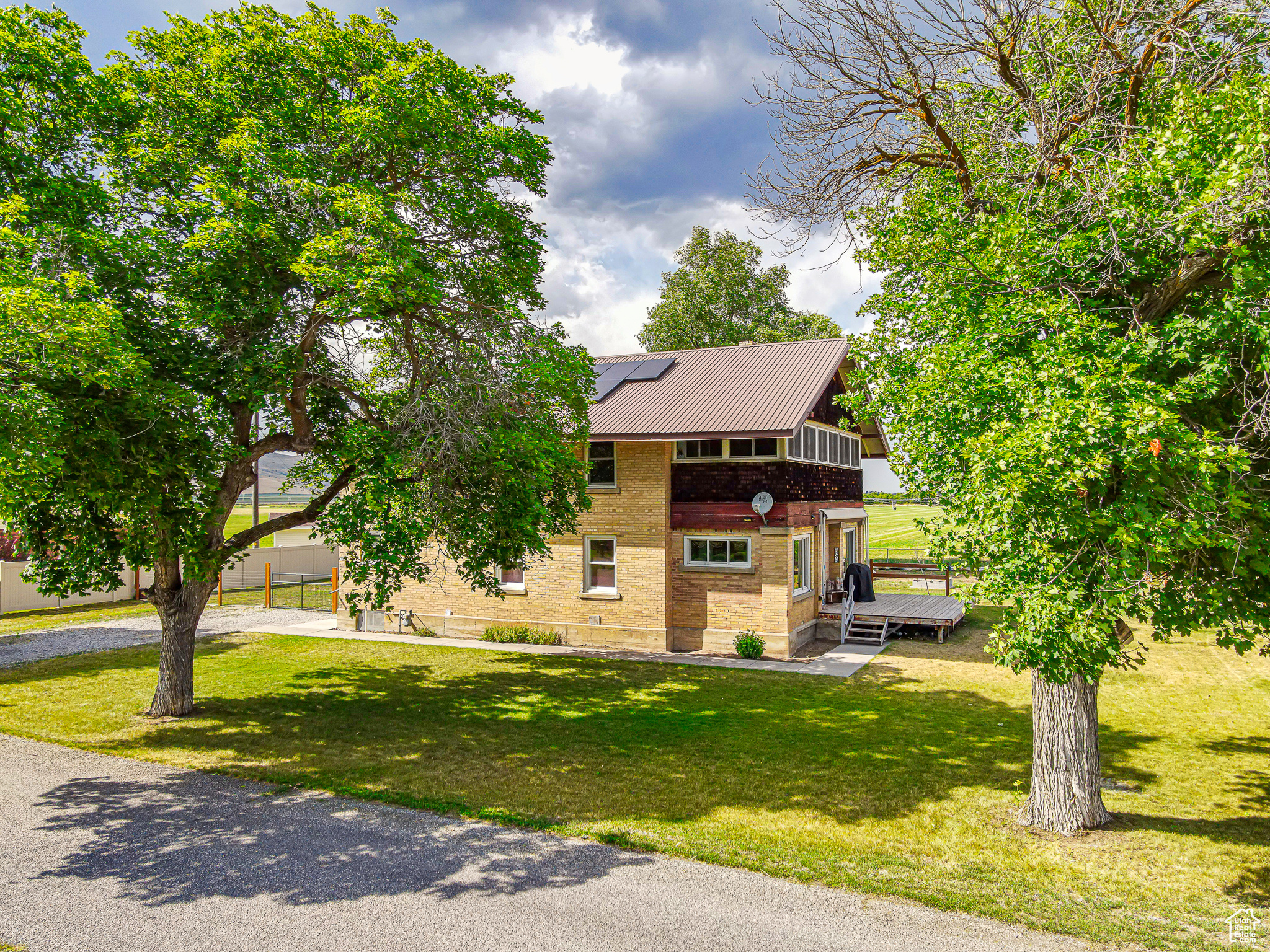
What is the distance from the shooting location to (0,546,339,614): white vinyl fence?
2420 centimetres

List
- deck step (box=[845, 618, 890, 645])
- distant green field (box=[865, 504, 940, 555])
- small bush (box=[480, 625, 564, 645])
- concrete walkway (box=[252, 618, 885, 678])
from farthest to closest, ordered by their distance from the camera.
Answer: distant green field (box=[865, 504, 940, 555]) → small bush (box=[480, 625, 564, 645]) → deck step (box=[845, 618, 890, 645]) → concrete walkway (box=[252, 618, 885, 678])

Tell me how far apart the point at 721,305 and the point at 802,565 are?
77.6 ft

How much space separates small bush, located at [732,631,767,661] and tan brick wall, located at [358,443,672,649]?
1996mm

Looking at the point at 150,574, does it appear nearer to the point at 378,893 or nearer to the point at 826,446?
the point at 826,446

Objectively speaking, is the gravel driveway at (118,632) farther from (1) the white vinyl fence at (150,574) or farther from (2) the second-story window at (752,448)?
(2) the second-story window at (752,448)

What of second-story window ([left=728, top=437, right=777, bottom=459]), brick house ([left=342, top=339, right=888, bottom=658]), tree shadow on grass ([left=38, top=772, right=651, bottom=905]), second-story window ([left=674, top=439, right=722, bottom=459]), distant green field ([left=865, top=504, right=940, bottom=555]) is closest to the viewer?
tree shadow on grass ([left=38, top=772, right=651, bottom=905])

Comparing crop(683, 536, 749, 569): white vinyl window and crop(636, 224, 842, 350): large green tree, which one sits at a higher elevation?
crop(636, 224, 842, 350): large green tree

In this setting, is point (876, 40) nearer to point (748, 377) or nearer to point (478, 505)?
point (478, 505)

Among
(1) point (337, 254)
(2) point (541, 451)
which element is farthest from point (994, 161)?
(1) point (337, 254)

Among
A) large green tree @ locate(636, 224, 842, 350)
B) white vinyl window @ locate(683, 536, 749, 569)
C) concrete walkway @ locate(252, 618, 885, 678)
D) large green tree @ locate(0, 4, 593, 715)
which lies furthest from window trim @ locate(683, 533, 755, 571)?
large green tree @ locate(636, 224, 842, 350)

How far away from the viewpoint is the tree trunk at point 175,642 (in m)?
12.5

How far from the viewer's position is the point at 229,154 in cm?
1016

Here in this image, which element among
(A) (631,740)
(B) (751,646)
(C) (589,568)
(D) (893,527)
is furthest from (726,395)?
(D) (893,527)

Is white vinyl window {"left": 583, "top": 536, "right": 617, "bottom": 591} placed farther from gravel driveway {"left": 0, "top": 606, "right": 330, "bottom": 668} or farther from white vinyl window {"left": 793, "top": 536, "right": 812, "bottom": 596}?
gravel driveway {"left": 0, "top": 606, "right": 330, "bottom": 668}
